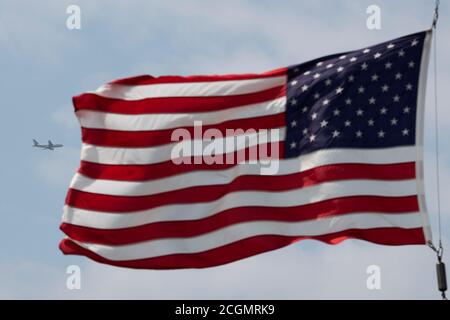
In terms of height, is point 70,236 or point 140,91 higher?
point 140,91

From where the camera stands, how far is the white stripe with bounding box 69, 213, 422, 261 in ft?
92.2

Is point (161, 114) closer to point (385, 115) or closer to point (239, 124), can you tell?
point (239, 124)

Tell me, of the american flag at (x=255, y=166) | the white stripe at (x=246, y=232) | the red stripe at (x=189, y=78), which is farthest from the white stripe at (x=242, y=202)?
the red stripe at (x=189, y=78)

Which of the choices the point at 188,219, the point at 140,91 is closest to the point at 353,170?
the point at 188,219

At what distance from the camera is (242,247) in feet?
96.0

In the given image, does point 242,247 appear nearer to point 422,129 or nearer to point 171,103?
point 171,103

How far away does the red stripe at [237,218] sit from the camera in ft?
92.7

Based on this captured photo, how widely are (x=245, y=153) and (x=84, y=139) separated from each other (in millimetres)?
4103

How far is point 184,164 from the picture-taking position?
99.4 ft

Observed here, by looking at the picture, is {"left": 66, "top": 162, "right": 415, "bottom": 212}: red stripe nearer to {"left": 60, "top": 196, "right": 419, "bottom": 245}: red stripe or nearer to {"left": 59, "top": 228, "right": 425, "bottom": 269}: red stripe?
{"left": 60, "top": 196, "right": 419, "bottom": 245}: red stripe

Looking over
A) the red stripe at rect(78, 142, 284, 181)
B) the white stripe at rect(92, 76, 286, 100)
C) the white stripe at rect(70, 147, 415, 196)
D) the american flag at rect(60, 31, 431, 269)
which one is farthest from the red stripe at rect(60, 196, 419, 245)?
the white stripe at rect(92, 76, 286, 100)

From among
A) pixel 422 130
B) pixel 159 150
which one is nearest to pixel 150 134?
pixel 159 150

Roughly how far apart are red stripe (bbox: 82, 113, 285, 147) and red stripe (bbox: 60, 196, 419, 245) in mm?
2016

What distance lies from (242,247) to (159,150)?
3228mm
